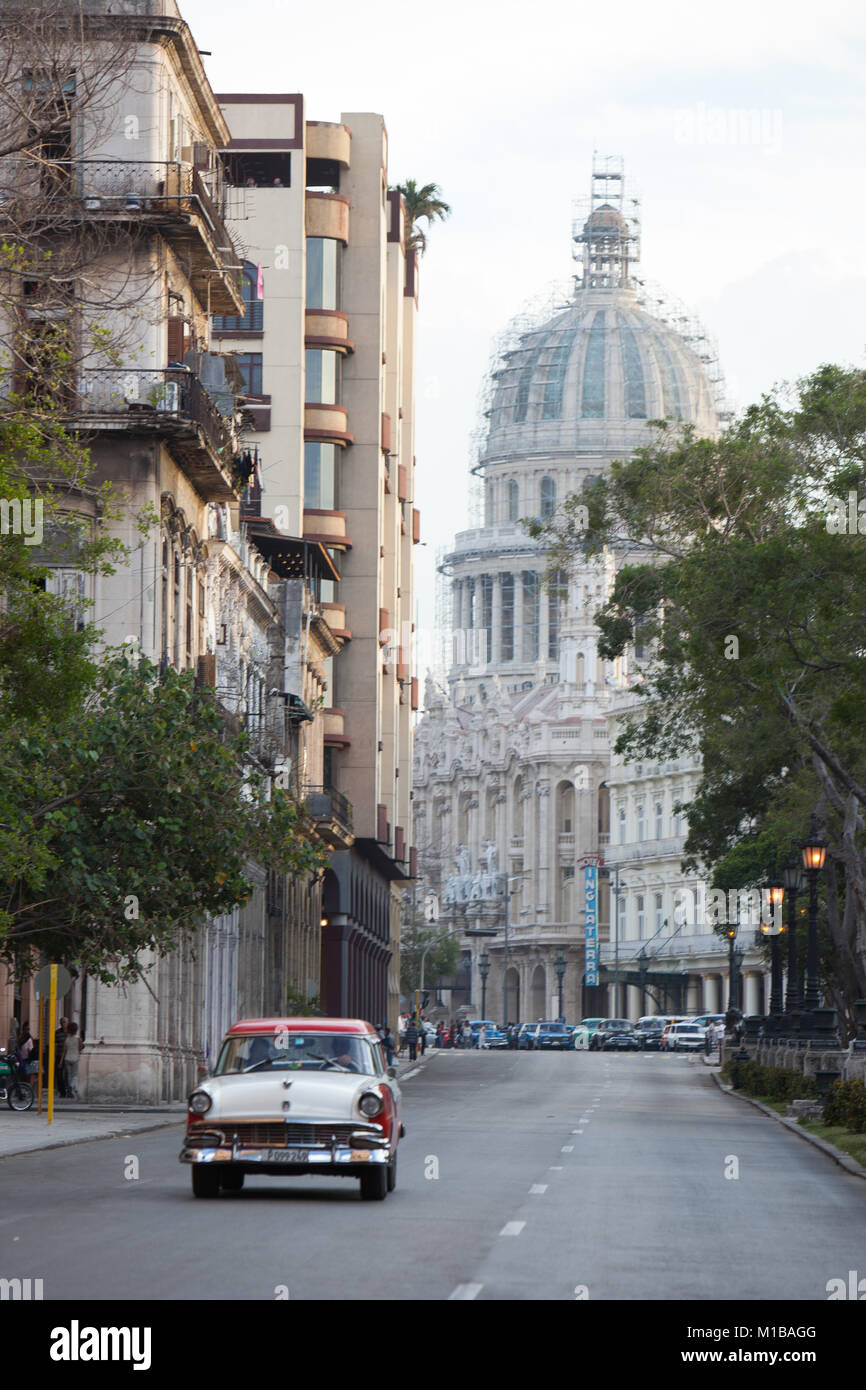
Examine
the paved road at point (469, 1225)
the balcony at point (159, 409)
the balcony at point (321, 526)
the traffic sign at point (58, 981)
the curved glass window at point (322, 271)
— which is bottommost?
the paved road at point (469, 1225)

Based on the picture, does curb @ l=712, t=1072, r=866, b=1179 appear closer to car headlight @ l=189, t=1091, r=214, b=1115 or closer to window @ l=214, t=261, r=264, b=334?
car headlight @ l=189, t=1091, r=214, b=1115

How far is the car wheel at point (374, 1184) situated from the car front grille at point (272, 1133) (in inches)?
15.8

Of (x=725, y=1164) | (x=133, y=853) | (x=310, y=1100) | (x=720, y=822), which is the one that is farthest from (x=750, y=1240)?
(x=720, y=822)

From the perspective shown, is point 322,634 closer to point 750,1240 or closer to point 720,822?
point 720,822

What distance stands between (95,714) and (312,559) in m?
39.9

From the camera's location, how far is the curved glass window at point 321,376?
81.8 meters

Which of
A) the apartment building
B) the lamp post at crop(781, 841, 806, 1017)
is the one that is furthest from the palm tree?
the lamp post at crop(781, 841, 806, 1017)

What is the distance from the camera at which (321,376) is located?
82188 millimetres

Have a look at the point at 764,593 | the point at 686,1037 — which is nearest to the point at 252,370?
the point at 764,593

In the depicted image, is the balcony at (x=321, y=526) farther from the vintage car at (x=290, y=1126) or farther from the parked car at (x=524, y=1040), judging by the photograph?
the vintage car at (x=290, y=1126)

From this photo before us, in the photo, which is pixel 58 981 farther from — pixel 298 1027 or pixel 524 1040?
pixel 524 1040

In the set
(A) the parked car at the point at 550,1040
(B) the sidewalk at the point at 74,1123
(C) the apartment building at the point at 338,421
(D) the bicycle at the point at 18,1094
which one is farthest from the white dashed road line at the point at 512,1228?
(A) the parked car at the point at 550,1040

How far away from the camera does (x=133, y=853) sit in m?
31.6
